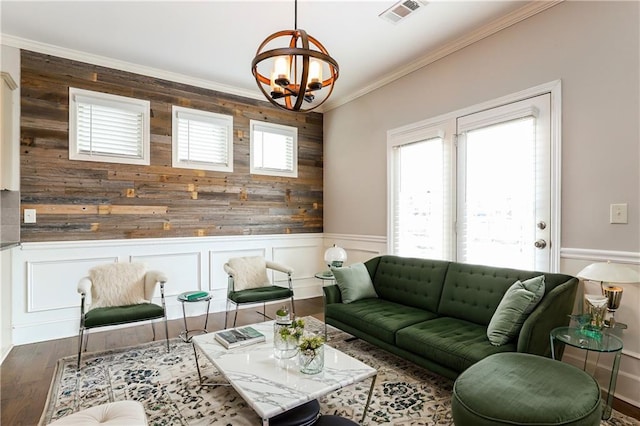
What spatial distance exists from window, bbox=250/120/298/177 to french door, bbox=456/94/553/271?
263 cm

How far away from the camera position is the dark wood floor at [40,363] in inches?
89.9

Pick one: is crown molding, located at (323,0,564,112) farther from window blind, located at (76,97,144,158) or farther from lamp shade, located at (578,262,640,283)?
window blind, located at (76,97,144,158)

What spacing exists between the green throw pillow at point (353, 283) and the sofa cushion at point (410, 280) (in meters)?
0.17

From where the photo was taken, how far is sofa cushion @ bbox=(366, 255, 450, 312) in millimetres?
3275

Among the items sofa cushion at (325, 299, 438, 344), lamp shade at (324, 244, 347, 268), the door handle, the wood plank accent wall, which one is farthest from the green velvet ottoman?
the wood plank accent wall

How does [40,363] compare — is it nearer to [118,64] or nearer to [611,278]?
[118,64]

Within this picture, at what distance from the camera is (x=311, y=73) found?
7.75ft

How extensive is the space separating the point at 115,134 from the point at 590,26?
471cm

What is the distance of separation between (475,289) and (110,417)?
8.81ft

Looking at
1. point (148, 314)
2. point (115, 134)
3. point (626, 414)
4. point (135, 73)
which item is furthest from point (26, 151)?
point (626, 414)

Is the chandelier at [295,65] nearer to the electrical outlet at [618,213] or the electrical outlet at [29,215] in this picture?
the electrical outlet at [618,213]

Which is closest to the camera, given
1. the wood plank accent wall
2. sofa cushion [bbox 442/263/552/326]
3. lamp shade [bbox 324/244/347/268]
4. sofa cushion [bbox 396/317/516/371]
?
sofa cushion [bbox 396/317/516/371]

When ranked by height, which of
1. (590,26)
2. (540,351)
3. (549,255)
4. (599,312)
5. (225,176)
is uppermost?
(590,26)

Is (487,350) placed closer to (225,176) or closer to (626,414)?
(626,414)
